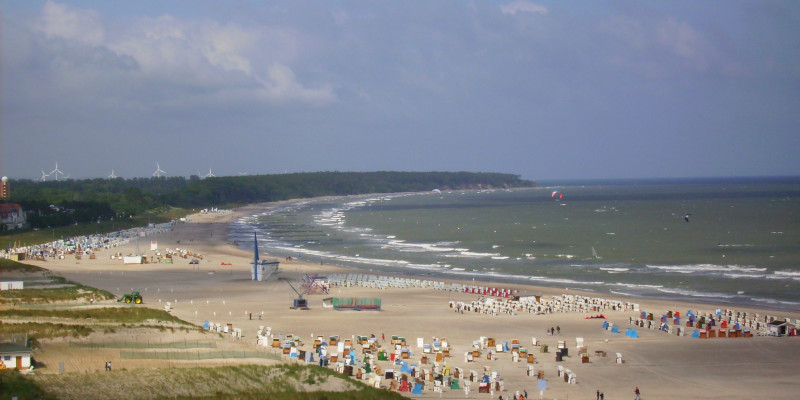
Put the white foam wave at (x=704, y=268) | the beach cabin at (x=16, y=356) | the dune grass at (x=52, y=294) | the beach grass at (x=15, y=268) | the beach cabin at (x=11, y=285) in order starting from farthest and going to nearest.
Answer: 1. the white foam wave at (x=704, y=268)
2. the beach grass at (x=15, y=268)
3. the beach cabin at (x=11, y=285)
4. the dune grass at (x=52, y=294)
5. the beach cabin at (x=16, y=356)

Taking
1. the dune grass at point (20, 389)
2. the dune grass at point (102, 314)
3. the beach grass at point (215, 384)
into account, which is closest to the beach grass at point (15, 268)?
the dune grass at point (102, 314)

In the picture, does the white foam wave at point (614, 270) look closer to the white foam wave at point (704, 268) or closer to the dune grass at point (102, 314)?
the white foam wave at point (704, 268)

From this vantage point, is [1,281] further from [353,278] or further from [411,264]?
[411,264]

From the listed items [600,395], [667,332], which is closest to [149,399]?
[600,395]

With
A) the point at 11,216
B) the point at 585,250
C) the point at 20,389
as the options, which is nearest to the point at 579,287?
the point at 585,250

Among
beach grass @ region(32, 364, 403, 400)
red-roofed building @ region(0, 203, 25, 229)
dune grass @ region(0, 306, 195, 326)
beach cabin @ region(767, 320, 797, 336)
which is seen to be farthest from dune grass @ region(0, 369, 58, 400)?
red-roofed building @ region(0, 203, 25, 229)

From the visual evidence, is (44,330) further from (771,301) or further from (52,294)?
(771,301)

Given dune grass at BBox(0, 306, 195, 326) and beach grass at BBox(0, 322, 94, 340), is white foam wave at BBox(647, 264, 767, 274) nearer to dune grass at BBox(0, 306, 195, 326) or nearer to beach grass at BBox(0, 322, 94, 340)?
dune grass at BBox(0, 306, 195, 326)

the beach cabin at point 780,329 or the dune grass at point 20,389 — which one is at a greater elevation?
the dune grass at point 20,389
